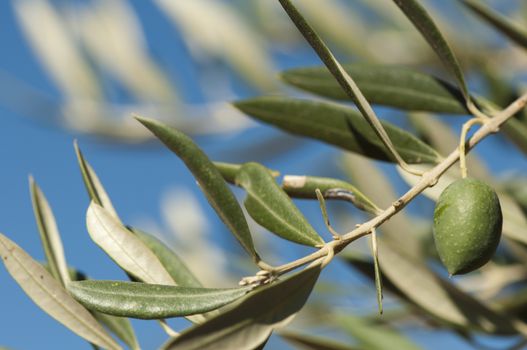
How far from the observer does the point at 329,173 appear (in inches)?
86.6

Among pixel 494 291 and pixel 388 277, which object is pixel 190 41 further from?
pixel 388 277

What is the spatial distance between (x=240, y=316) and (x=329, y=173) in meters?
1.63

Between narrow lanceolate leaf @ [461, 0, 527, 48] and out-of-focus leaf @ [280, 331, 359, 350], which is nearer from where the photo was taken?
narrow lanceolate leaf @ [461, 0, 527, 48]

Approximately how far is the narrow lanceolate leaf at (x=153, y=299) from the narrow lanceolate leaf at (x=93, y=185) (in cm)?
15

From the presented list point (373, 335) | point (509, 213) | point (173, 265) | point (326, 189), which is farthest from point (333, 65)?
point (373, 335)

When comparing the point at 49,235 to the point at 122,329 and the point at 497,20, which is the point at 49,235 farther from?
the point at 497,20

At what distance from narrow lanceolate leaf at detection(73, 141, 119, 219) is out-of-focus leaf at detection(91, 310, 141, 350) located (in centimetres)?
10

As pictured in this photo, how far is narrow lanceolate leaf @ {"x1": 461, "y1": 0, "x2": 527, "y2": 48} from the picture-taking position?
3.28 ft

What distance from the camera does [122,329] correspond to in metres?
0.83

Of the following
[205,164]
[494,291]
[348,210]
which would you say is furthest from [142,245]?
[348,210]

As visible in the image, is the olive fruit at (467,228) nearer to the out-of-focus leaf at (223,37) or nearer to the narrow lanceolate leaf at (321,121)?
the narrow lanceolate leaf at (321,121)

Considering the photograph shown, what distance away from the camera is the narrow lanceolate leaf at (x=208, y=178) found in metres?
0.71

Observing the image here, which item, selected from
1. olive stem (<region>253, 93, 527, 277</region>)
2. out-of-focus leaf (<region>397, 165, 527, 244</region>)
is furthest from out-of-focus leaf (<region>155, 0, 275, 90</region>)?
olive stem (<region>253, 93, 527, 277</region>)

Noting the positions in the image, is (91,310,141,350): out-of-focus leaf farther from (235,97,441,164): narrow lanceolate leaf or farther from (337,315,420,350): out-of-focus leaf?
(337,315,420,350): out-of-focus leaf
